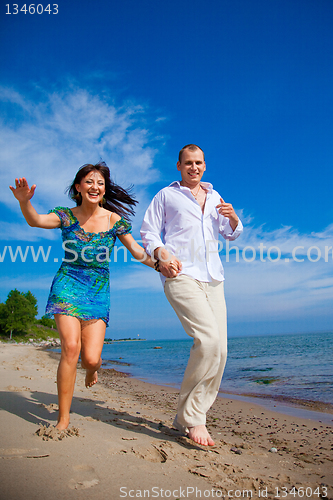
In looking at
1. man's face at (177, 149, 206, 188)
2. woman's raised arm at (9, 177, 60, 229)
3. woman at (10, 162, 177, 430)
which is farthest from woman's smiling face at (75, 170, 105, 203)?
man's face at (177, 149, 206, 188)

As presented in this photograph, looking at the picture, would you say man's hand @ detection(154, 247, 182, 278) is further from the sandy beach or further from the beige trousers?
the sandy beach

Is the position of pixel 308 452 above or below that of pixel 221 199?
below

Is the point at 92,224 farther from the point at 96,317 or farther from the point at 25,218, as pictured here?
the point at 96,317

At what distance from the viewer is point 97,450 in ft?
8.38

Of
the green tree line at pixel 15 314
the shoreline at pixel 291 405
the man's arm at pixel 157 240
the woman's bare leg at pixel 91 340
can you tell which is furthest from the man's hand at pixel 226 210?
the green tree line at pixel 15 314

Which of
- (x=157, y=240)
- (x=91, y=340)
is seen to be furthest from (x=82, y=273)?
(x=157, y=240)

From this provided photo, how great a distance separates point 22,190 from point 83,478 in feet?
8.20

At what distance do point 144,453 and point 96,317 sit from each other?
52.2 inches

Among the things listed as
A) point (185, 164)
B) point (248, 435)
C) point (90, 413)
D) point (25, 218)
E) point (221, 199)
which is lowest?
point (248, 435)

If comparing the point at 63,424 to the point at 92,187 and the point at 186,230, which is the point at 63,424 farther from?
the point at 92,187

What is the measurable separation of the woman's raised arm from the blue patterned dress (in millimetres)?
204

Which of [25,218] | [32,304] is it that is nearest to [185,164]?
[25,218]

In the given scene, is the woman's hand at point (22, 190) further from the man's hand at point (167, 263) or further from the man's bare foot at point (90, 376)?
the man's bare foot at point (90, 376)

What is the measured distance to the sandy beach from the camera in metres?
2.03
